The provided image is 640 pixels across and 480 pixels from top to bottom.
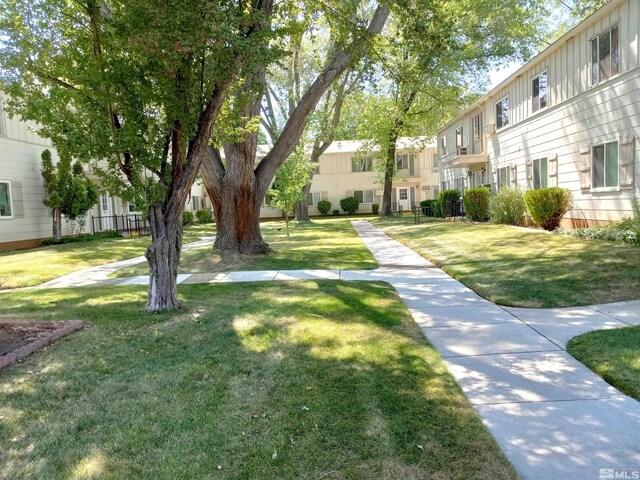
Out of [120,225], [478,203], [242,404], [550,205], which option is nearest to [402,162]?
[478,203]

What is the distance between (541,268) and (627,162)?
5.04 meters

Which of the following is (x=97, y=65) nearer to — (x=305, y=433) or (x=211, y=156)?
(x=305, y=433)

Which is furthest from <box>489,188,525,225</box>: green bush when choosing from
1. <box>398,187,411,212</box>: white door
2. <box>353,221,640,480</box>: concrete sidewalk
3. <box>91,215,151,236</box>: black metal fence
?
<box>398,187,411,212</box>: white door

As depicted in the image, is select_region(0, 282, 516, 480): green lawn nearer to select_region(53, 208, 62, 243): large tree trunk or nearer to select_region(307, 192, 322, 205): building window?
select_region(53, 208, 62, 243): large tree trunk

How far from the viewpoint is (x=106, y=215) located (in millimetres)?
25469

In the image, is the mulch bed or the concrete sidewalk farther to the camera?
the mulch bed

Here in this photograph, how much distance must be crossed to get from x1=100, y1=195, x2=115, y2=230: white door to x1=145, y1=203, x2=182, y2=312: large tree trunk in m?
20.0

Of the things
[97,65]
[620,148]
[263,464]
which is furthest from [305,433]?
[620,148]

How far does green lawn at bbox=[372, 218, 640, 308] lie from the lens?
6734 millimetres

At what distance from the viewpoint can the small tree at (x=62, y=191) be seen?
18.5m

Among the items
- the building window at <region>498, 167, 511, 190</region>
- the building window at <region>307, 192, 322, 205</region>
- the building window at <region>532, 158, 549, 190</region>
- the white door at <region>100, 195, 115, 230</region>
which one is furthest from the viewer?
the building window at <region>307, 192, 322, 205</region>

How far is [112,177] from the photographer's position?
20.1 feet

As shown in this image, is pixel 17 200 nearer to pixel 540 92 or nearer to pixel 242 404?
pixel 242 404

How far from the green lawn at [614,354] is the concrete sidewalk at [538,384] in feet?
0.31
